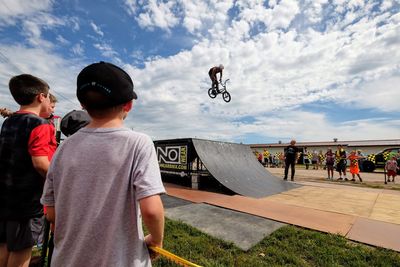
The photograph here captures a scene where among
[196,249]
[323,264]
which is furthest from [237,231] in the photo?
[323,264]

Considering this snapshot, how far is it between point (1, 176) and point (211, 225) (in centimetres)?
291

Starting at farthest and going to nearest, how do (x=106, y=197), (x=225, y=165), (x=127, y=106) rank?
1. (x=225, y=165)
2. (x=127, y=106)
3. (x=106, y=197)

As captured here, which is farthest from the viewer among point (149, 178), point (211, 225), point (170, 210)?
point (170, 210)

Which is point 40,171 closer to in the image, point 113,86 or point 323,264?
point 113,86

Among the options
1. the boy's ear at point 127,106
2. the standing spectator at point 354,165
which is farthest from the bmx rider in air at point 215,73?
the boy's ear at point 127,106

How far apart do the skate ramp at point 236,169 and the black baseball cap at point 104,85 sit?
219 inches

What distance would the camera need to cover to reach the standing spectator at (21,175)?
1.79 m

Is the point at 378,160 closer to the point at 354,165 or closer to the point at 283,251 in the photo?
the point at 354,165

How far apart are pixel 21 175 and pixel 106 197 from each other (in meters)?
1.24

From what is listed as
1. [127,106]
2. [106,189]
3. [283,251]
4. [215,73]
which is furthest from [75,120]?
[215,73]

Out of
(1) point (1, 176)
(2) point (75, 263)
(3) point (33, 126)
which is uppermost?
(3) point (33, 126)

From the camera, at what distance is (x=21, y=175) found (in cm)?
186

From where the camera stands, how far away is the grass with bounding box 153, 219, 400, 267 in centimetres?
271

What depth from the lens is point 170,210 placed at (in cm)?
471
